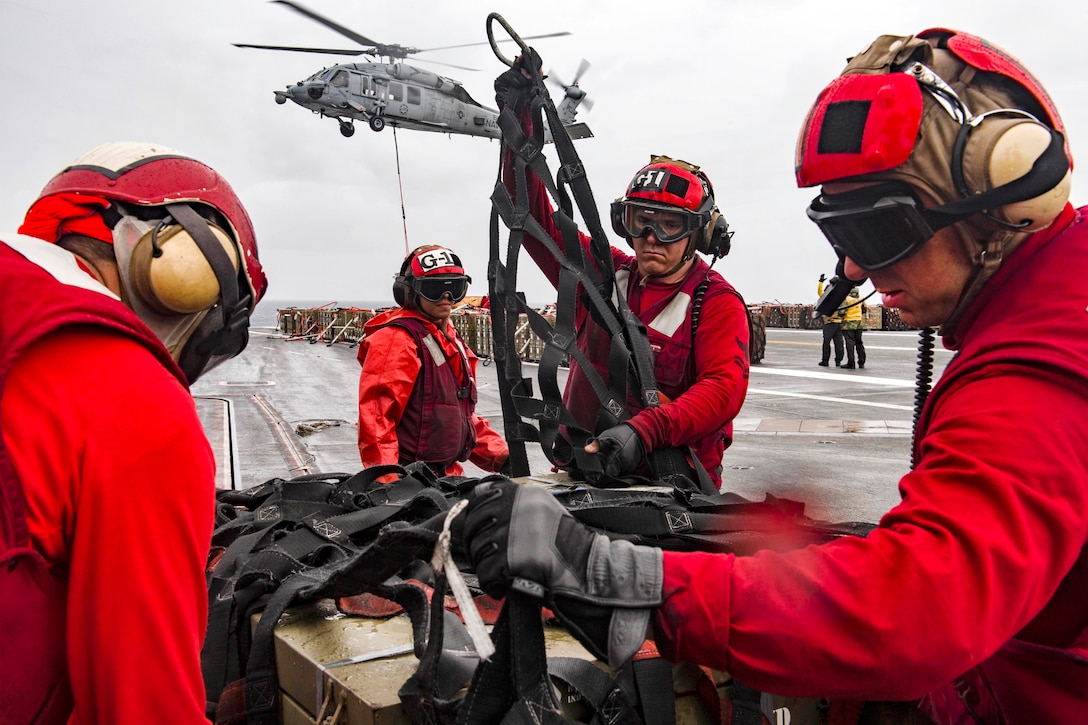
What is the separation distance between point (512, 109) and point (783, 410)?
11448 millimetres

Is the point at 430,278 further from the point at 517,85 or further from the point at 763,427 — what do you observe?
the point at 763,427

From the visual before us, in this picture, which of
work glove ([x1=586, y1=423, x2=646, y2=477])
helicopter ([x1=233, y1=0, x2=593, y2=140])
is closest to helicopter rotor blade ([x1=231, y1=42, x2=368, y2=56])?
helicopter ([x1=233, y1=0, x2=593, y2=140])

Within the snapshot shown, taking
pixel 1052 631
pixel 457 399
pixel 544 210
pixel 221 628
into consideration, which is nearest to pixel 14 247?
pixel 221 628

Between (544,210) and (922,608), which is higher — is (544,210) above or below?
above

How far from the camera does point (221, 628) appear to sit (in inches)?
87.1

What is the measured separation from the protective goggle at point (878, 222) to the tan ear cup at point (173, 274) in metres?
1.28

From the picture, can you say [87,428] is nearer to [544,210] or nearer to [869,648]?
[869,648]

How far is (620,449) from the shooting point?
11.2 feet

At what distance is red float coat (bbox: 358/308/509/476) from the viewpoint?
480cm

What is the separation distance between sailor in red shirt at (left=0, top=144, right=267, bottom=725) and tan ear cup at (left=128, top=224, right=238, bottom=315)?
0.12 metres

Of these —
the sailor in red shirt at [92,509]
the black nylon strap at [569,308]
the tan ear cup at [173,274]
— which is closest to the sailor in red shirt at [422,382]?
the black nylon strap at [569,308]

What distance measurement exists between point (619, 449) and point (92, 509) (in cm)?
239

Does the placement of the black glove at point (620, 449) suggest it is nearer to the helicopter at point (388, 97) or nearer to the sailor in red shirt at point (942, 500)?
the sailor in red shirt at point (942, 500)

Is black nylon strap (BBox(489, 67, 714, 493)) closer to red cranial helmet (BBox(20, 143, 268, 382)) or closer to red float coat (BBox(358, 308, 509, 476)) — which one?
Result: red float coat (BBox(358, 308, 509, 476))
